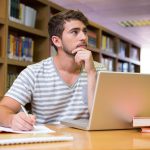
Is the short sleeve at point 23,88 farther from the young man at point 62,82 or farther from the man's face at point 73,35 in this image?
the man's face at point 73,35

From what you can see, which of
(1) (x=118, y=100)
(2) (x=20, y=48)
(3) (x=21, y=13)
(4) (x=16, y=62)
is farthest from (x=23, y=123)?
(3) (x=21, y=13)

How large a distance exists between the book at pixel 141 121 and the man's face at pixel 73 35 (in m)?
0.69

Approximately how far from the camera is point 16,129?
1198 mm

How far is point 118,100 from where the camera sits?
4.03 feet

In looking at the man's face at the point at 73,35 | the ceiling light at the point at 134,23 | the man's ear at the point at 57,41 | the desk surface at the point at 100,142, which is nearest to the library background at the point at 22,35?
the man's ear at the point at 57,41

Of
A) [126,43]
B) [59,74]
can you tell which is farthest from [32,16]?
[126,43]

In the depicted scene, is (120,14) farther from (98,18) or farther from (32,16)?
(32,16)

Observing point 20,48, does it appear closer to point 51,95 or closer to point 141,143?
point 51,95

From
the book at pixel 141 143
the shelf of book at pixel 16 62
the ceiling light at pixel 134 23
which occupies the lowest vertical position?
the book at pixel 141 143

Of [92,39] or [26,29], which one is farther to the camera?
[92,39]

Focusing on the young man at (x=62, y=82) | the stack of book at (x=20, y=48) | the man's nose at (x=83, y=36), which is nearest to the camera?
the young man at (x=62, y=82)

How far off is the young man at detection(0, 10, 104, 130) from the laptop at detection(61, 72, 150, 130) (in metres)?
0.36

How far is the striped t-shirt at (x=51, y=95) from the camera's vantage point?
1.77 m

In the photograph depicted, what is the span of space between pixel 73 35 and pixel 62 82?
0.98ft
